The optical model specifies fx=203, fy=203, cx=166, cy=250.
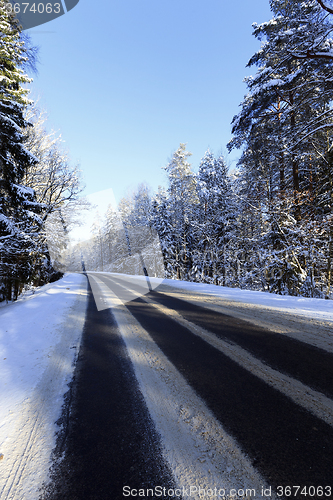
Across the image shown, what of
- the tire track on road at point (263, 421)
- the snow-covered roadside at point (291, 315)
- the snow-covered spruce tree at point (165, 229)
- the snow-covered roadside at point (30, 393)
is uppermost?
the snow-covered spruce tree at point (165, 229)

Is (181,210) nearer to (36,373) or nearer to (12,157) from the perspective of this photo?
(12,157)

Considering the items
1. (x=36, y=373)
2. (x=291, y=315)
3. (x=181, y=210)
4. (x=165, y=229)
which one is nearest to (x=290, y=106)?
(x=291, y=315)

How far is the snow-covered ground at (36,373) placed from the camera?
128 cm

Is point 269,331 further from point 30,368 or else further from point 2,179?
point 2,179

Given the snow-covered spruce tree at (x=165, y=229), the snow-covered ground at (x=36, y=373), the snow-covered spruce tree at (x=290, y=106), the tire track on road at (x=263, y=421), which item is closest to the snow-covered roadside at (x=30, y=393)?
the snow-covered ground at (x=36, y=373)

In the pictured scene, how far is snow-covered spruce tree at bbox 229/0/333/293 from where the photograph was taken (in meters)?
6.43

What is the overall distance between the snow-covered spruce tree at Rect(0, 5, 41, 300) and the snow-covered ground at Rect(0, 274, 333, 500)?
3430mm

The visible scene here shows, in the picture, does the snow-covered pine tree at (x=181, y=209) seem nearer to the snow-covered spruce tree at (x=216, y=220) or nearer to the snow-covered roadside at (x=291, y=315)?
the snow-covered spruce tree at (x=216, y=220)

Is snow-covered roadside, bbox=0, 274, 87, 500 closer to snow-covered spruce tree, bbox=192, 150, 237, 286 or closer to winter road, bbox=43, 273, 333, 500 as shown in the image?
winter road, bbox=43, 273, 333, 500

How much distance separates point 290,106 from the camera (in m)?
8.95

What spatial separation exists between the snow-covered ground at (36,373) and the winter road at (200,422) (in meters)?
0.13

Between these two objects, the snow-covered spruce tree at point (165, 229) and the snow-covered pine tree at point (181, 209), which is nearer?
the snow-covered pine tree at point (181, 209)

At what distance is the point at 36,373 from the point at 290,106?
12.3m

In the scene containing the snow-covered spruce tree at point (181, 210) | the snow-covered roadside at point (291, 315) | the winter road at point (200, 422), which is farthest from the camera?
the snow-covered spruce tree at point (181, 210)
